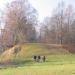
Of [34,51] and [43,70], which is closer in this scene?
[43,70]

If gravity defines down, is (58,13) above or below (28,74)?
above

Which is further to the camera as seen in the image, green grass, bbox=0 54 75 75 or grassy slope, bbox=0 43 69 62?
grassy slope, bbox=0 43 69 62

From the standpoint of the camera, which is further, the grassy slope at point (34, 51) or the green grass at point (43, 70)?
the grassy slope at point (34, 51)

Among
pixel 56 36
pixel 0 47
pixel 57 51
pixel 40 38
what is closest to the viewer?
pixel 57 51

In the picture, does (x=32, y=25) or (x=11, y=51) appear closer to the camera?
(x=11, y=51)

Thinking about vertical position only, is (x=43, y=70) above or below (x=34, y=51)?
above

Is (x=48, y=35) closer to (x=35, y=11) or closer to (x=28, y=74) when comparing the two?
(x=35, y=11)

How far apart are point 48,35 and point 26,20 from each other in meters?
13.4

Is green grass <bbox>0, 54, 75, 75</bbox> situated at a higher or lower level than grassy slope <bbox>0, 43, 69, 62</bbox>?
higher

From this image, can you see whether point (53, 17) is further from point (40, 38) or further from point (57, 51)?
point (57, 51)

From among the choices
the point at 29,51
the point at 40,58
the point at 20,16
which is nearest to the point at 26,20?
the point at 20,16

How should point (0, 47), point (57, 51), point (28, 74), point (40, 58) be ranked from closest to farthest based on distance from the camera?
point (28, 74)
point (40, 58)
point (57, 51)
point (0, 47)

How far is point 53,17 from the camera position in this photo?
7138 centimetres

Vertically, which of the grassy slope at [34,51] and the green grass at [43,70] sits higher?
the green grass at [43,70]
